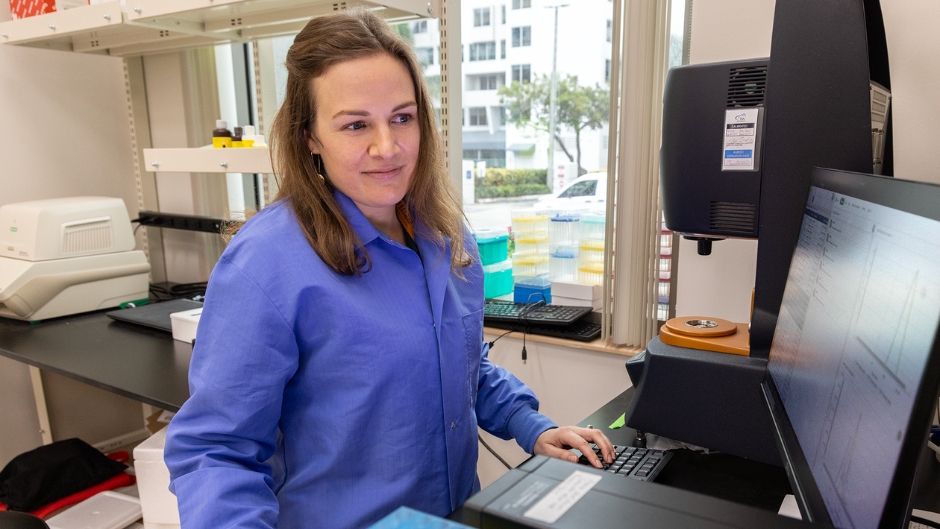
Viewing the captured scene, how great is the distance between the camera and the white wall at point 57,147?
241cm

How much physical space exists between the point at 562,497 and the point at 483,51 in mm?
1944

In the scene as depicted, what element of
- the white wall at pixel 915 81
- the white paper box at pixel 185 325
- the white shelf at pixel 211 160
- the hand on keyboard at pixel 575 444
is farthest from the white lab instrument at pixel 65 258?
the white wall at pixel 915 81

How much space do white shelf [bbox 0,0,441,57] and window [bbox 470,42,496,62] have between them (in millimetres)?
265

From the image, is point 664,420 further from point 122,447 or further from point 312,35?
point 122,447

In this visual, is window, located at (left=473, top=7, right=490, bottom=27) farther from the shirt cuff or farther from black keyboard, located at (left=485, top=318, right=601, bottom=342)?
the shirt cuff

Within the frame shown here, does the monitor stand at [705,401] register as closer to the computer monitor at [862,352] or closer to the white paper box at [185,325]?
the computer monitor at [862,352]

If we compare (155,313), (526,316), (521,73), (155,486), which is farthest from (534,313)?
(155,313)

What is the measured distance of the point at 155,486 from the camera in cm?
167

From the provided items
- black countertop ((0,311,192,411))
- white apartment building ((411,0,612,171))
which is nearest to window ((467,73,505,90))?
white apartment building ((411,0,612,171))

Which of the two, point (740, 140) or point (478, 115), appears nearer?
point (740, 140)

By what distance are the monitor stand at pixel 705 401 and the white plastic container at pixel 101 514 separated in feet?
5.85

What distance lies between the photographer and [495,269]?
7.38 ft

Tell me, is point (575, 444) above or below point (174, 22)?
below

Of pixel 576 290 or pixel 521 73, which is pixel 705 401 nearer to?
pixel 576 290
